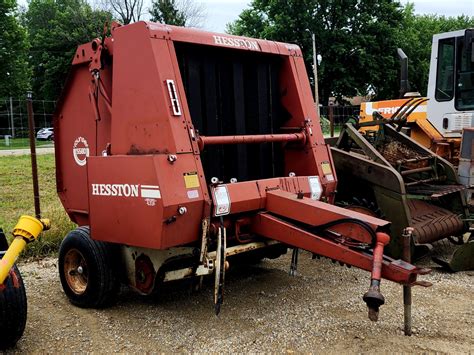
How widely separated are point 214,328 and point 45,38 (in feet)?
122

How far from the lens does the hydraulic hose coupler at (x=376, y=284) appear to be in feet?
9.35

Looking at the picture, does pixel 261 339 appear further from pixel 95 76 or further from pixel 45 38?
pixel 45 38

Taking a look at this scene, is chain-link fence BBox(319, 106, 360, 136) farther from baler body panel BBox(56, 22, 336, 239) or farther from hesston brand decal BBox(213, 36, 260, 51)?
hesston brand decal BBox(213, 36, 260, 51)

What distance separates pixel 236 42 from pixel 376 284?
2.20 meters

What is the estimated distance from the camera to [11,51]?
29281 millimetres

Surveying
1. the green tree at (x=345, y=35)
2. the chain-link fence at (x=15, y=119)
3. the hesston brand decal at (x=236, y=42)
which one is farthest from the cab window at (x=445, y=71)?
the green tree at (x=345, y=35)

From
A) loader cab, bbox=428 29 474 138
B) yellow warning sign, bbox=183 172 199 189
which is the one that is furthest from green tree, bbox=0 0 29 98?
yellow warning sign, bbox=183 172 199 189

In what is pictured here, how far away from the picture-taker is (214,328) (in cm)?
374

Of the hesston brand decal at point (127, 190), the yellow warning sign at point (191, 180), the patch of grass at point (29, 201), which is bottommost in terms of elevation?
the patch of grass at point (29, 201)

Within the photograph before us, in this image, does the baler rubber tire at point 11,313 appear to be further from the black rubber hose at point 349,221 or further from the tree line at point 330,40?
the tree line at point 330,40

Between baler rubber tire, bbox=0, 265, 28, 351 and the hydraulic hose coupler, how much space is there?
2.15 meters

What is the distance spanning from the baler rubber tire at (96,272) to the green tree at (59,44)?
33141 millimetres

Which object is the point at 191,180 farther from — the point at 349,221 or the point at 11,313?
the point at 11,313

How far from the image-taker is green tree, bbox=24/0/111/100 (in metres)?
35.3
